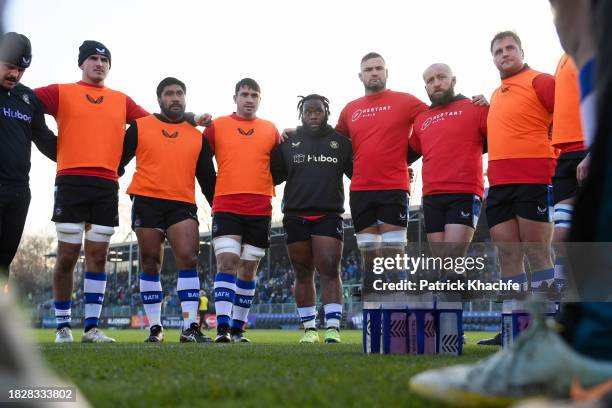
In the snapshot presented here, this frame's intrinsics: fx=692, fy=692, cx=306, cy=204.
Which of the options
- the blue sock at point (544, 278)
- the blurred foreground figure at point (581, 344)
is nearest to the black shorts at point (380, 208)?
the blue sock at point (544, 278)

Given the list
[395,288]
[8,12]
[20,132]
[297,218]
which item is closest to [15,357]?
A: [8,12]

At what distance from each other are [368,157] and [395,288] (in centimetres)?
146

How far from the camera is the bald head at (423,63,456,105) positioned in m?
7.23

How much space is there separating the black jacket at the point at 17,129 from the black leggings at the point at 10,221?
10 centimetres

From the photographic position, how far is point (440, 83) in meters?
7.22

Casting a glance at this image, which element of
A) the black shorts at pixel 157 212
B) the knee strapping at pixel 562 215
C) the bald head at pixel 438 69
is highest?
the bald head at pixel 438 69

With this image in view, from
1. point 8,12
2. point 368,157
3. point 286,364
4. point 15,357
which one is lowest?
point 286,364

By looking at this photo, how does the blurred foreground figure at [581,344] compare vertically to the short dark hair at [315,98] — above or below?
below

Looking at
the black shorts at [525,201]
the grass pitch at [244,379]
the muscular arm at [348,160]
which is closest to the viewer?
the grass pitch at [244,379]

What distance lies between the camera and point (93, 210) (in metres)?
7.00

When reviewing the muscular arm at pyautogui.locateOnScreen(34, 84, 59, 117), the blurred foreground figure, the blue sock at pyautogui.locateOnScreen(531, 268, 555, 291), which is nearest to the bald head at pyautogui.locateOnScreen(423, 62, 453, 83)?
the blue sock at pyautogui.locateOnScreen(531, 268, 555, 291)

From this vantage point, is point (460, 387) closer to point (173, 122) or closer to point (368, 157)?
point (368, 157)

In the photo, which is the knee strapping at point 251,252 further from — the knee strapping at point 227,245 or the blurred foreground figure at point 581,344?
the blurred foreground figure at point 581,344

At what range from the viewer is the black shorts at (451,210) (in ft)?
22.7
